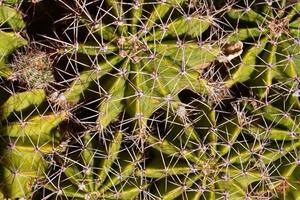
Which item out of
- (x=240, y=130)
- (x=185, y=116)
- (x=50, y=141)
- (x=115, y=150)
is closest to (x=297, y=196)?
(x=240, y=130)

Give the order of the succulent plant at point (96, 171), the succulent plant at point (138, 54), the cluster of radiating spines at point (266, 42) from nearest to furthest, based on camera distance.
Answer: the succulent plant at point (138, 54), the succulent plant at point (96, 171), the cluster of radiating spines at point (266, 42)

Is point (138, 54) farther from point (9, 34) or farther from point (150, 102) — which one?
point (9, 34)

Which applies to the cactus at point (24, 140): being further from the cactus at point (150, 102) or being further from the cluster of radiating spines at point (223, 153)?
the cluster of radiating spines at point (223, 153)

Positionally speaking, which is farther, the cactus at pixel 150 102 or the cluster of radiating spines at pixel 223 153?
the cluster of radiating spines at pixel 223 153

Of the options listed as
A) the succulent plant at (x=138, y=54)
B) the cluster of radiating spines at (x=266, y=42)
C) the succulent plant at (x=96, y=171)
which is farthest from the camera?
the cluster of radiating spines at (x=266, y=42)

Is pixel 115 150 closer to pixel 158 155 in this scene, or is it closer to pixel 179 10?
pixel 158 155

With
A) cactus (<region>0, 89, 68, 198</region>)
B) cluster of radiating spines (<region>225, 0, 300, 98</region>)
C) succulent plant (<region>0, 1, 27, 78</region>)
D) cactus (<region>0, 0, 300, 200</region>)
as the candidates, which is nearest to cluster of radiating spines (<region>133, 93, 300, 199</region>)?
cactus (<region>0, 0, 300, 200</region>)

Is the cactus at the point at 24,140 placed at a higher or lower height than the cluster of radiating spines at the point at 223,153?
higher

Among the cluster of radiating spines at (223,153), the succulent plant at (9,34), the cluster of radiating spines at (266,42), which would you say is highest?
the succulent plant at (9,34)

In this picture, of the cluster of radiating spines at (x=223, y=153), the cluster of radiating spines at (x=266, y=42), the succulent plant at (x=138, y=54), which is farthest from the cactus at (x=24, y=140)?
the cluster of radiating spines at (x=266, y=42)
